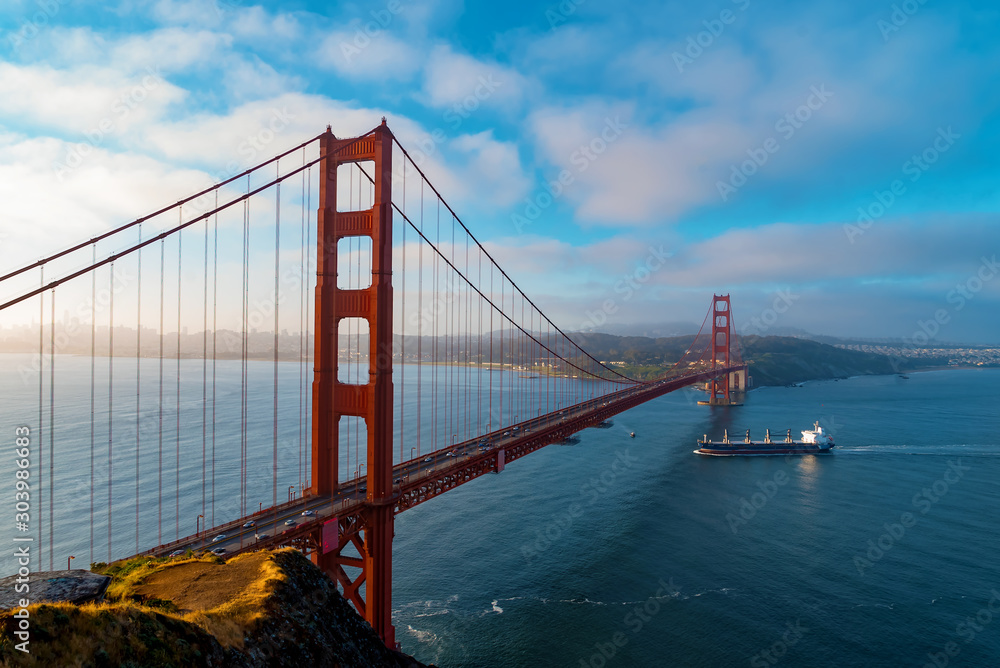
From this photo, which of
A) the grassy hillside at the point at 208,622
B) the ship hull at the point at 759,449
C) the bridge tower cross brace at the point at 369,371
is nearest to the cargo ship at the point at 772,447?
the ship hull at the point at 759,449

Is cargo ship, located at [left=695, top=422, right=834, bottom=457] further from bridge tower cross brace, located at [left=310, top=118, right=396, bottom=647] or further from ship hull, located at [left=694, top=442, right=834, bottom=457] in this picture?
bridge tower cross brace, located at [left=310, top=118, right=396, bottom=647]

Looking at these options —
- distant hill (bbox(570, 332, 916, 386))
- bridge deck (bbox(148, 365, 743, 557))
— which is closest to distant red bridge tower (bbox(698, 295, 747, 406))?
distant hill (bbox(570, 332, 916, 386))

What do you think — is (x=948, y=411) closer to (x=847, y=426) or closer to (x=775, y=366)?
(x=847, y=426)

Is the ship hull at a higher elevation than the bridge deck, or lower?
lower

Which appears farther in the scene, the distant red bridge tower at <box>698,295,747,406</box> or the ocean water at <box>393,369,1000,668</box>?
the distant red bridge tower at <box>698,295,747,406</box>

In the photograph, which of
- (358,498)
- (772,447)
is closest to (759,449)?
(772,447)

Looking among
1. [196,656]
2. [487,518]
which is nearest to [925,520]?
[487,518]

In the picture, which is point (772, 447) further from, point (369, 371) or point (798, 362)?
point (798, 362)
